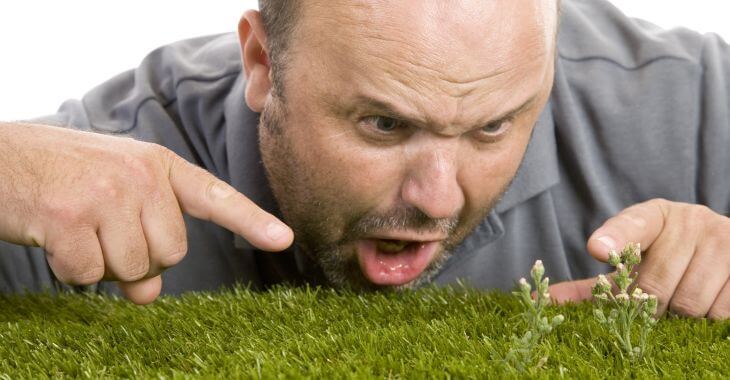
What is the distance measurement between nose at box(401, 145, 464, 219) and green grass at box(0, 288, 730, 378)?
0.21 metres

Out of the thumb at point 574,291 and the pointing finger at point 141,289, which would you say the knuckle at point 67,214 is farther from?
the thumb at point 574,291

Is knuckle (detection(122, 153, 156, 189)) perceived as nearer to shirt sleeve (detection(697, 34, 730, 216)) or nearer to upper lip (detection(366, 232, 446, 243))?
upper lip (detection(366, 232, 446, 243))

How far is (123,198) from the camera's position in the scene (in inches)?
67.9

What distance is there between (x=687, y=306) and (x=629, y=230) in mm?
191

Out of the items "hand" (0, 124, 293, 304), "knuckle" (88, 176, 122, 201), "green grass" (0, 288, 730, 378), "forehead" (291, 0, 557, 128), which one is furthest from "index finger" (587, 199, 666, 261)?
"knuckle" (88, 176, 122, 201)

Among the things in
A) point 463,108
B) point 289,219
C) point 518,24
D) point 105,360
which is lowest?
point 289,219

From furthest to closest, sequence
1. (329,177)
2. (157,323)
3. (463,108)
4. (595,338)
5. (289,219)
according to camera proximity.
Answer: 1. (289,219)
2. (329,177)
3. (463,108)
4. (157,323)
5. (595,338)

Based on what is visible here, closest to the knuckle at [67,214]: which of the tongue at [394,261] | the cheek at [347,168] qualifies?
the cheek at [347,168]

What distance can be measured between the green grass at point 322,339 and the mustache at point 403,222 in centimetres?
22

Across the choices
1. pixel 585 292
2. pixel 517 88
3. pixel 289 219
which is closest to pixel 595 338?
pixel 585 292

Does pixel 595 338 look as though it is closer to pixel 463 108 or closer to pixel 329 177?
pixel 463 108

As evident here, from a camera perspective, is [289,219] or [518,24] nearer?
[518,24]

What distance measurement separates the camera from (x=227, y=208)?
165 cm

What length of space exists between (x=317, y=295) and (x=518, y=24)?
77 cm
